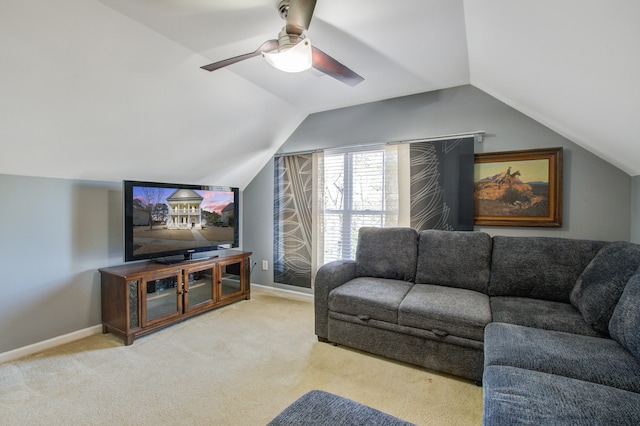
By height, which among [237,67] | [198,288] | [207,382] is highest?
[237,67]

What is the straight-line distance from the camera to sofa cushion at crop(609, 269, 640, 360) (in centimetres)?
140

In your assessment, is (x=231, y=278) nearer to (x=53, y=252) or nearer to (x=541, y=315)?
(x=53, y=252)

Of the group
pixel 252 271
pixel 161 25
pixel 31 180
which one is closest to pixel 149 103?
pixel 161 25

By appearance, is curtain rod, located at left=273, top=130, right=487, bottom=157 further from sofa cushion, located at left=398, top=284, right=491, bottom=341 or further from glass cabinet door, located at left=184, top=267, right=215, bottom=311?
glass cabinet door, located at left=184, top=267, right=215, bottom=311

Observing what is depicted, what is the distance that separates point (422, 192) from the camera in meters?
3.07

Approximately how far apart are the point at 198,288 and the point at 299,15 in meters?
2.79

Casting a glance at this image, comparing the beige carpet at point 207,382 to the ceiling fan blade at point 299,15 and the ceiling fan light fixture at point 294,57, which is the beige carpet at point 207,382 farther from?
the ceiling fan blade at point 299,15

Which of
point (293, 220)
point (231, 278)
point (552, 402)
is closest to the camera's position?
point (552, 402)

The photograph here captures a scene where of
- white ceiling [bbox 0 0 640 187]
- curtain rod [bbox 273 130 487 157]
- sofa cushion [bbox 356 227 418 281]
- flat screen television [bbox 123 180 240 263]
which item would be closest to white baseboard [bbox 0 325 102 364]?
flat screen television [bbox 123 180 240 263]

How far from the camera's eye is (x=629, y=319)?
1.45 meters

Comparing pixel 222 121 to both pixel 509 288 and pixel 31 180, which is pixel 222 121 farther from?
pixel 509 288

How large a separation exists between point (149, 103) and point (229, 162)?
1354 millimetres

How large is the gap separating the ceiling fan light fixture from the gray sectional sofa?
1700mm

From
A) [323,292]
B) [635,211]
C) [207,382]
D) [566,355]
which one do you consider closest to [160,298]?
[207,382]
